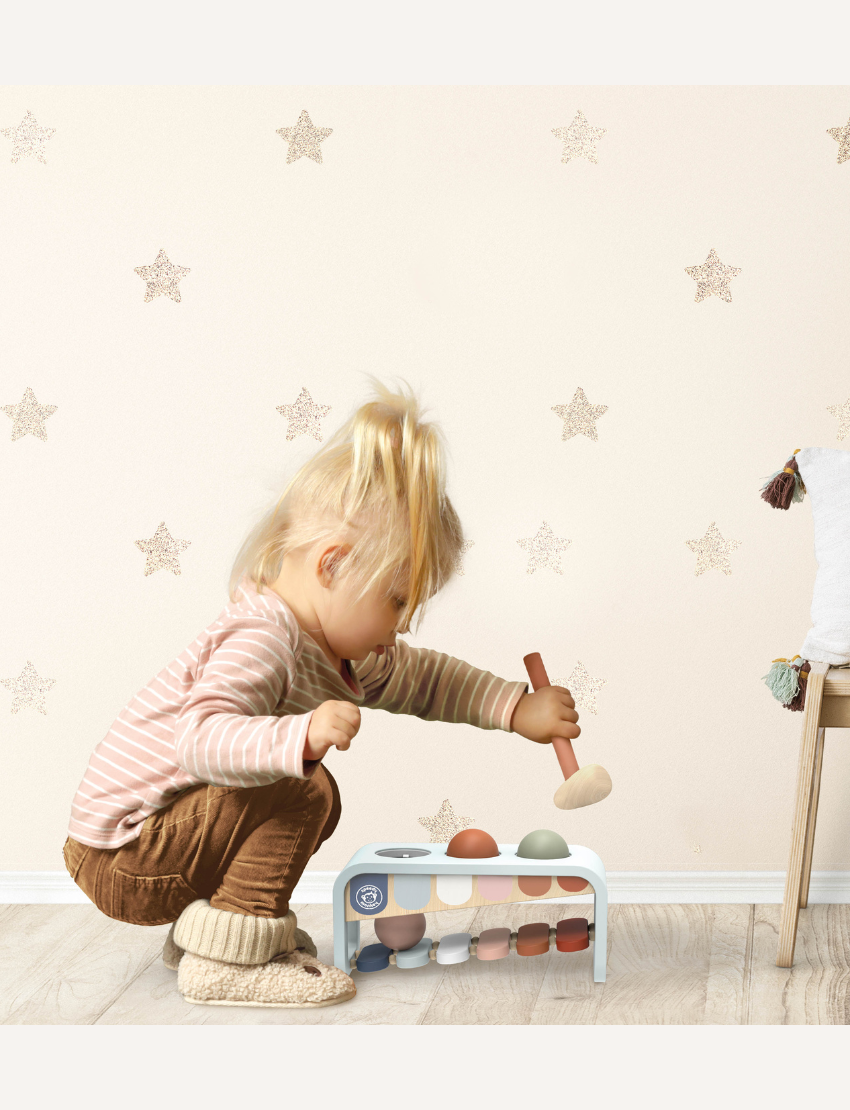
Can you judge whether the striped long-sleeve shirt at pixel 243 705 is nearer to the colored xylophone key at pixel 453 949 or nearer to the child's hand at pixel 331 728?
the child's hand at pixel 331 728

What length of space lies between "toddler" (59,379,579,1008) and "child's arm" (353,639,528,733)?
91mm

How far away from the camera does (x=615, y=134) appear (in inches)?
55.1

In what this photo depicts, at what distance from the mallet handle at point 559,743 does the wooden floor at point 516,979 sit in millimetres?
218

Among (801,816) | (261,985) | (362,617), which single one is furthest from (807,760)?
(261,985)

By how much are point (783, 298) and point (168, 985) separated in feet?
3.59

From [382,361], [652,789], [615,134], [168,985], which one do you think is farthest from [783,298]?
[168,985]

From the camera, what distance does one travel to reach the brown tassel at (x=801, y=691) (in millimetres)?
1156

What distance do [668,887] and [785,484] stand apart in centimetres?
55

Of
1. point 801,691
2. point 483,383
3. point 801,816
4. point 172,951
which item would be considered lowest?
point 172,951

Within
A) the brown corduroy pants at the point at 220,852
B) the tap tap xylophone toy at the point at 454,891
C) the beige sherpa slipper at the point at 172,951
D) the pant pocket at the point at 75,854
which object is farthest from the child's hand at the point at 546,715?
the pant pocket at the point at 75,854

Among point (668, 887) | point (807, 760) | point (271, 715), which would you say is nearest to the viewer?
point (271, 715)

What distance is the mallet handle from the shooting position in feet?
3.49

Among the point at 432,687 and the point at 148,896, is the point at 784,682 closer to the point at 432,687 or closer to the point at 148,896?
the point at 432,687

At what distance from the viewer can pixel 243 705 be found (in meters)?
0.97
